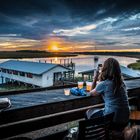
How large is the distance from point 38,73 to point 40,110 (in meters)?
24.5

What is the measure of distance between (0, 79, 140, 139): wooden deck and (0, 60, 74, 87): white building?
23.7 metres

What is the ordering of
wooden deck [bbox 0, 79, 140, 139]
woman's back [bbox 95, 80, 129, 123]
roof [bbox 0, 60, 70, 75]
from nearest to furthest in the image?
wooden deck [bbox 0, 79, 140, 139]
woman's back [bbox 95, 80, 129, 123]
roof [bbox 0, 60, 70, 75]

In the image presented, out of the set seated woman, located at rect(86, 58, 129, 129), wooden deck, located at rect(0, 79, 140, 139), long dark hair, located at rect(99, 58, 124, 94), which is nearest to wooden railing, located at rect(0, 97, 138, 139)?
wooden deck, located at rect(0, 79, 140, 139)

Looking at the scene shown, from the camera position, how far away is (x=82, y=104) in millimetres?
3393

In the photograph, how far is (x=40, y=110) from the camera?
9.57 ft

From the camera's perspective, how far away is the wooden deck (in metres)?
2.72

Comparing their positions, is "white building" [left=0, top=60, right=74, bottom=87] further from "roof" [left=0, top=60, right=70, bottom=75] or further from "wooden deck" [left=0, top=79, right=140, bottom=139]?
"wooden deck" [left=0, top=79, right=140, bottom=139]

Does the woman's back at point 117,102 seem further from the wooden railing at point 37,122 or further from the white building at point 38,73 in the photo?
the white building at point 38,73

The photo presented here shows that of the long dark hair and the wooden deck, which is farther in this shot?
the long dark hair

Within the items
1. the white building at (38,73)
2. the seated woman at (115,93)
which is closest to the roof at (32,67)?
the white building at (38,73)

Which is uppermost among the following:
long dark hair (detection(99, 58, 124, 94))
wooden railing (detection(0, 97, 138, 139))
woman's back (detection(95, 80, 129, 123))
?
long dark hair (detection(99, 58, 124, 94))

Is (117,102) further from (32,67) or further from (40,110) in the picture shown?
(32,67)

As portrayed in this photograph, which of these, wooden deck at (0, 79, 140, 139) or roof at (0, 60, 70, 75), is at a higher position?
wooden deck at (0, 79, 140, 139)

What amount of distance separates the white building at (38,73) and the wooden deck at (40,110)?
23.7 metres
